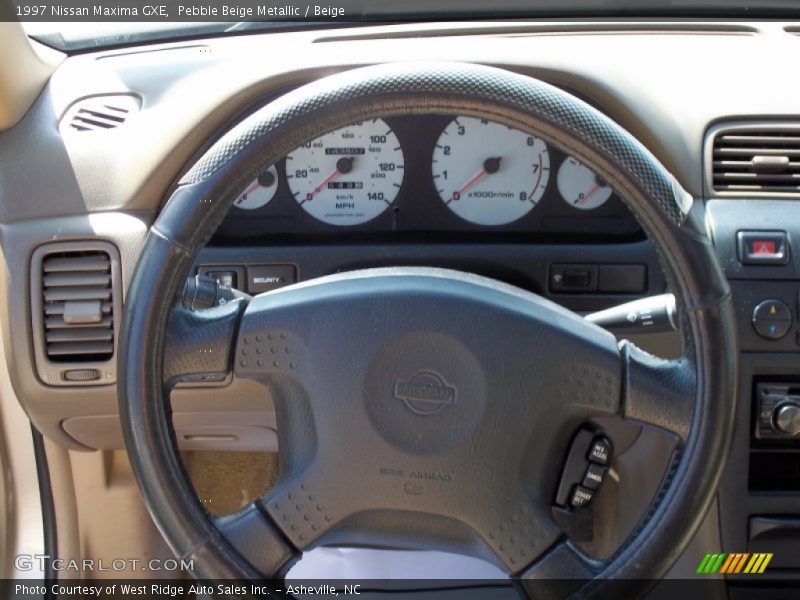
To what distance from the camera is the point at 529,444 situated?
1.25 metres

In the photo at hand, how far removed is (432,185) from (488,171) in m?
0.11

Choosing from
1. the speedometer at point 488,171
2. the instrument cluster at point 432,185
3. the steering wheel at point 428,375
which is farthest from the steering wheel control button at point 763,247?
the steering wheel at point 428,375

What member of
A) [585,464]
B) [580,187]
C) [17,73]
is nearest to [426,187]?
[580,187]

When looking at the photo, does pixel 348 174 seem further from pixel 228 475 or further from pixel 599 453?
pixel 228 475

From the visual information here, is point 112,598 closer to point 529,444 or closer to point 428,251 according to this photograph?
point 428,251

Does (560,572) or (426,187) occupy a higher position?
(426,187)

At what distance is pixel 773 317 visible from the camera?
1.61 metres

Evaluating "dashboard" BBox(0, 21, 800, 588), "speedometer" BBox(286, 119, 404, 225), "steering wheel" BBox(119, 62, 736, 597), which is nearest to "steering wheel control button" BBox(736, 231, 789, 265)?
"dashboard" BBox(0, 21, 800, 588)

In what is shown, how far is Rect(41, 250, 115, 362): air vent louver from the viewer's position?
1.72 metres

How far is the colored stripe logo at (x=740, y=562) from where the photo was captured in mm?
1745

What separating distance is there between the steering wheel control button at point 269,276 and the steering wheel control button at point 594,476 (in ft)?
2.34

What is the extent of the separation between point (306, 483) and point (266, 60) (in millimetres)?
844

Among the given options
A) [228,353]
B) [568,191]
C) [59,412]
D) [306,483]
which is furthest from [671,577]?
[59,412]

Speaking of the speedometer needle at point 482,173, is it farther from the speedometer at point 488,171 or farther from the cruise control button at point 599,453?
the cruise control button at point 599,453
